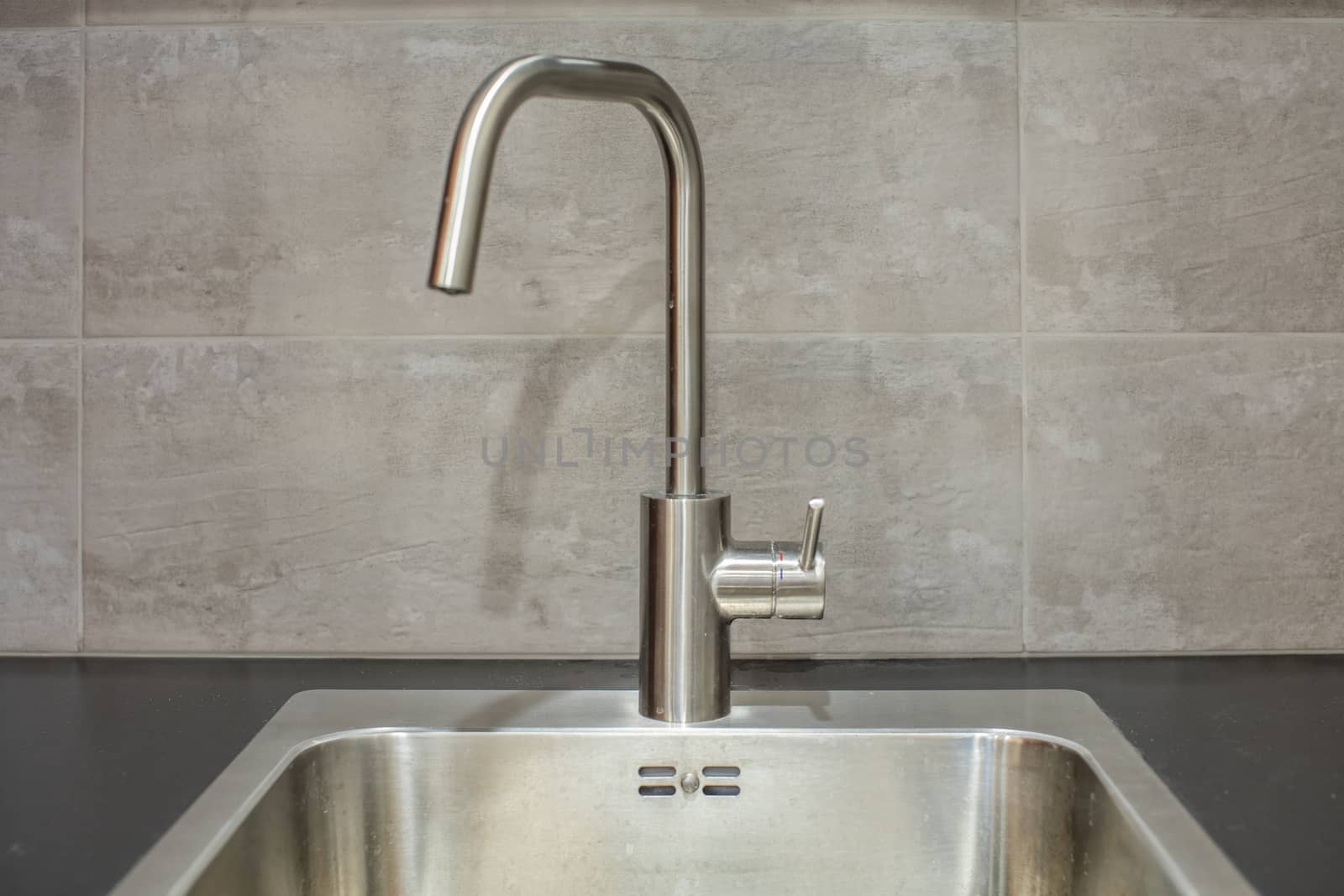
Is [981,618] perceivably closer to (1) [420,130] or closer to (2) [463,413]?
(2) [463,413]

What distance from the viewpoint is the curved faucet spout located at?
0.49 m

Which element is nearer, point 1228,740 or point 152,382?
point 1228,740

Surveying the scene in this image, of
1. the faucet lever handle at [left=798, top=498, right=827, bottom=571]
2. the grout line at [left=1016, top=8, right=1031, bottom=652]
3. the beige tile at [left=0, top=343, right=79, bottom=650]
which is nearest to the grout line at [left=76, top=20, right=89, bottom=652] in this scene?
the beige tile at [left=0, top=343, right=79, bottom=650]

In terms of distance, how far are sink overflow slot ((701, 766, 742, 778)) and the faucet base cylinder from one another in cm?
3

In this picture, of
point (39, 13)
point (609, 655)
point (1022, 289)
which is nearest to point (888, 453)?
point (1022, 289)

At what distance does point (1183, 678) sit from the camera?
0.73 m

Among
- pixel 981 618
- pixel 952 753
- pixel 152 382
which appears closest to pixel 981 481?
pixel 981 618

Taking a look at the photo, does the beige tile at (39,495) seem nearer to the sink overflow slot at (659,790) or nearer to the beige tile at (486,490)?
the beige tile at (486,490)

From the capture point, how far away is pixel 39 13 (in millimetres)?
782

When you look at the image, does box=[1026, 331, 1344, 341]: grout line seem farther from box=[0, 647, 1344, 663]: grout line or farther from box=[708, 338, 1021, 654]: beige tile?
box=[0, 647, 1344, 663]: grout line

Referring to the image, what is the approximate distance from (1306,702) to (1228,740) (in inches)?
4.4

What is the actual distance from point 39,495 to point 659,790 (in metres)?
0.54

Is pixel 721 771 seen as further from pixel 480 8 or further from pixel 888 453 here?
pixel 480 8

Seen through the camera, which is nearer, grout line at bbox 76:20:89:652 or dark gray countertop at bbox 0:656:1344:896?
dark gray countertop at bbox 0:656:1344:896
